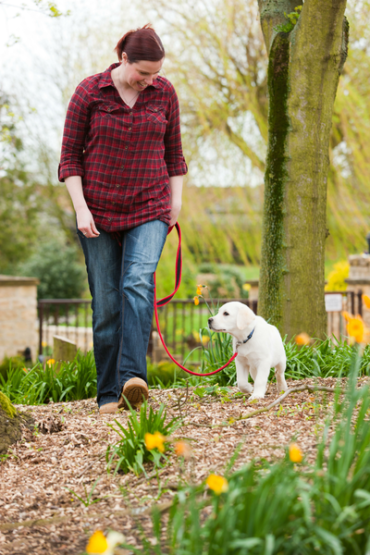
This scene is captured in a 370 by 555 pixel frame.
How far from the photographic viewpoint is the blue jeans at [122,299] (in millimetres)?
2533

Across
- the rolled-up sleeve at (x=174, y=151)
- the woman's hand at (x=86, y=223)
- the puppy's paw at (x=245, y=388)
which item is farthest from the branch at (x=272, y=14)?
the puppy's paw at (x=245, y=388)

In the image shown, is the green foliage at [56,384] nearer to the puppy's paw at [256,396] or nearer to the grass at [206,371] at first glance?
the grass at [206,371]

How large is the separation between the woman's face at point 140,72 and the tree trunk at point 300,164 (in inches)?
57.7

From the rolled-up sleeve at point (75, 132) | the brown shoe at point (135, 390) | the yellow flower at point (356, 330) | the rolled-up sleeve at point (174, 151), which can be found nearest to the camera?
the yellow flower at point (356, 330)

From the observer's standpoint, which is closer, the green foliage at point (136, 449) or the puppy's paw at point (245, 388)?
the green foliage at point (136, 449)

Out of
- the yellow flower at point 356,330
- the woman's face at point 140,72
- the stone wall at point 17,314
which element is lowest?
the stone wall at point 17,314

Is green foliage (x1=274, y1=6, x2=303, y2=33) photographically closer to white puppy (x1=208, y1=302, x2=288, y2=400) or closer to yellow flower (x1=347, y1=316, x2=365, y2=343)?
white puppy (x1=208, y1=302, x2=288, y2=400)

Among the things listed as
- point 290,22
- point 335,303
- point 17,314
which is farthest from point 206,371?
point 17,314

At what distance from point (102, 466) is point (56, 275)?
1187cm

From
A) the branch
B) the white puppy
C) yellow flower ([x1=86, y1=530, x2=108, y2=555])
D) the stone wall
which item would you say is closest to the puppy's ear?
the white puppy

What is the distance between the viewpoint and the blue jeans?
2.53m

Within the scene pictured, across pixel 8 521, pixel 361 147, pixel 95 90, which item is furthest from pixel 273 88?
pixel 361 147

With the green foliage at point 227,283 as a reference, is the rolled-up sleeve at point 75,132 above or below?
above

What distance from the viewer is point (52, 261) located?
44.5 ft
